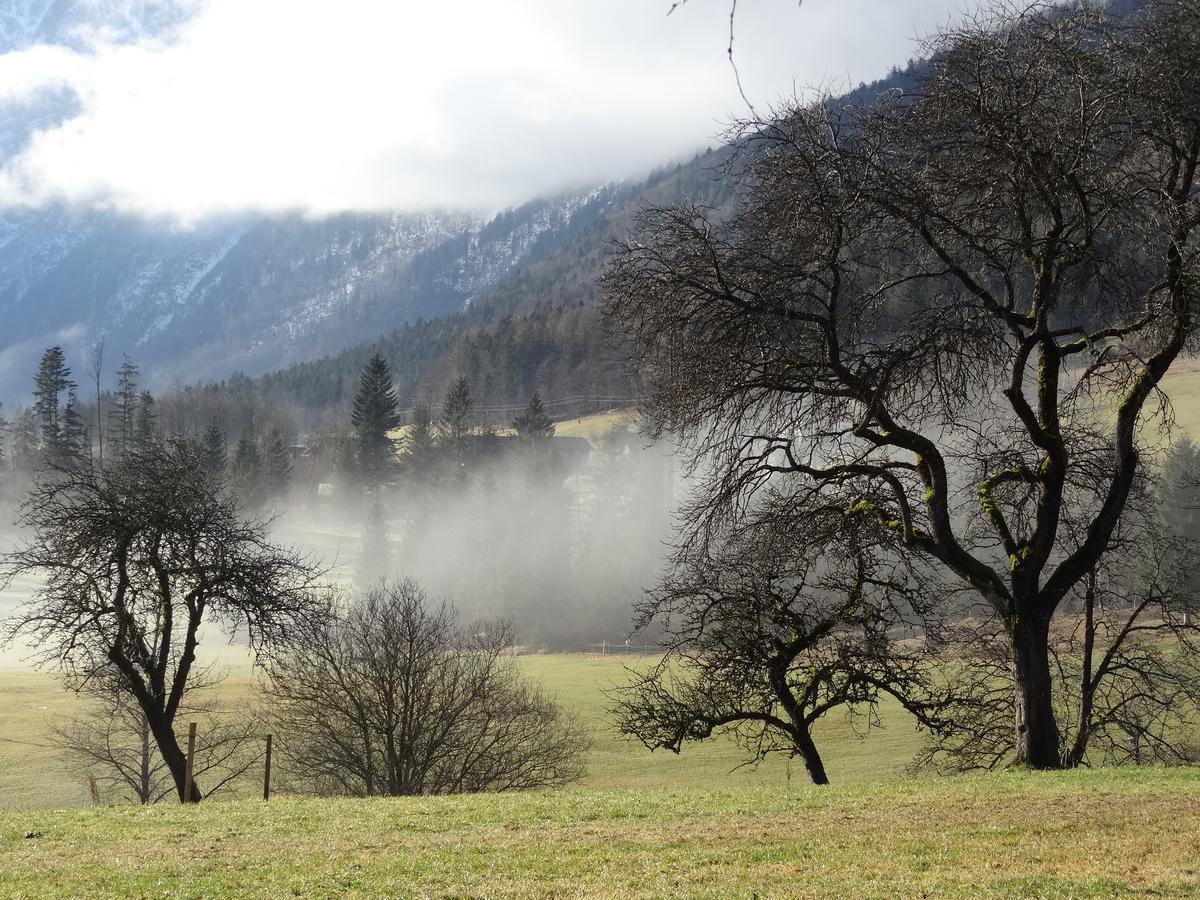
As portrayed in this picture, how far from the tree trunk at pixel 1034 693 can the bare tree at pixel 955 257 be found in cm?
3

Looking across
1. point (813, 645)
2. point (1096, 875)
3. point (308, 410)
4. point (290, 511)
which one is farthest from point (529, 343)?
point (1096, 875)

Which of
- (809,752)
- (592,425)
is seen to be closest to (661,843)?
(809,752)

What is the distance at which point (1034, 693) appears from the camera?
15812 millimetres

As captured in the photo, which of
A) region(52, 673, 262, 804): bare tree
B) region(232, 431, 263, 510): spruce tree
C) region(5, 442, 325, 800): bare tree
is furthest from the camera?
region(232, 431, 263, 510): spruce tree

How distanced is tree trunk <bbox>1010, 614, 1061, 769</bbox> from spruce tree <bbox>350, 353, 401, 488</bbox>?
111 meters

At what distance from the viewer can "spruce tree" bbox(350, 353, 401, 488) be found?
401 feet

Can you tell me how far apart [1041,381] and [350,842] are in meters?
12.1

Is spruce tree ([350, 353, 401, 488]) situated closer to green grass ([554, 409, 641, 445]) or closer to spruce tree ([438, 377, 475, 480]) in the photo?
spruce tree ([438, 377, 475, 480])

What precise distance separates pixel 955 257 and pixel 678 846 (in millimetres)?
10203

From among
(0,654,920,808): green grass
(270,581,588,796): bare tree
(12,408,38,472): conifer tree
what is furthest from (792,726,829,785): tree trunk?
(12,408,38,472): conifer tree

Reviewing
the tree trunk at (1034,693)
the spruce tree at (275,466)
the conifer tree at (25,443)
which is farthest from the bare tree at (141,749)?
the conifer tree at (25,443)

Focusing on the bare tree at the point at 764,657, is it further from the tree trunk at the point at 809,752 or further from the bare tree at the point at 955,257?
the bare tree at the point at 955,257

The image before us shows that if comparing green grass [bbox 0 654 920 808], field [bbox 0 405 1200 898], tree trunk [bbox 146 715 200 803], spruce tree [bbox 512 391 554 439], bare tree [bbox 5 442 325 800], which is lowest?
green grass [bbox 0 654 920 808]

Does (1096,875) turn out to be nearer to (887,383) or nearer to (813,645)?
(887,383)
